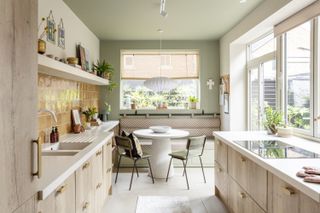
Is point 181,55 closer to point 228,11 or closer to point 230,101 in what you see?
point 230,101

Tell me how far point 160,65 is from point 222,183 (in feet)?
11.1

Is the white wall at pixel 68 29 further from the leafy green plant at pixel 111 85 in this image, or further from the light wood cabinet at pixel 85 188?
the light wood cabinet at pixel 85 188

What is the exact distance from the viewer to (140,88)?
19.6 feet

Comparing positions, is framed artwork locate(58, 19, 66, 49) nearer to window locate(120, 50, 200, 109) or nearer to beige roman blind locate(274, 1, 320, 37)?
window locate(120, 50, 200, 109)

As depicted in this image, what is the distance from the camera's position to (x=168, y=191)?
377 centimetres

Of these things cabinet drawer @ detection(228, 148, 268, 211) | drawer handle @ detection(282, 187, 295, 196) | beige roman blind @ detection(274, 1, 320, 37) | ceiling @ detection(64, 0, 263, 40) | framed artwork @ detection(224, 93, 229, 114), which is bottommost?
cabinet drawer @ detection(228, 148, 268, 211)

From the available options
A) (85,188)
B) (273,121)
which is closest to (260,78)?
(273,121)

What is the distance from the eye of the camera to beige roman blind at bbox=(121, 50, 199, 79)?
5938 mm

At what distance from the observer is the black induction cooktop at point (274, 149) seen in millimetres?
2072

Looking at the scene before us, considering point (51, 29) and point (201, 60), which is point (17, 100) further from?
point (201, 60)

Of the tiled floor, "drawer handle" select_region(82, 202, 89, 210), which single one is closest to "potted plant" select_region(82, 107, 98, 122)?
the tiled floor

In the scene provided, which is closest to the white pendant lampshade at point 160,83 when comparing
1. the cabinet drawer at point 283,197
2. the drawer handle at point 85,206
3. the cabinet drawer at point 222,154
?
the cabinet drawer at point 222,154

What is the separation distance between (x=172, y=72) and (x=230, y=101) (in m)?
1.52

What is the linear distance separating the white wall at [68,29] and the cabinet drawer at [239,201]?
247cm
